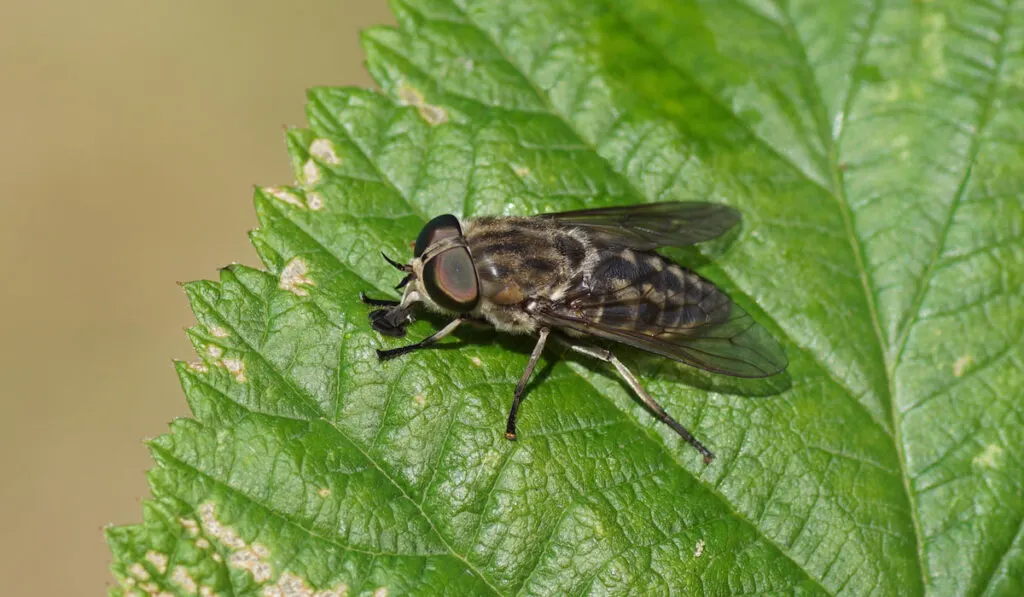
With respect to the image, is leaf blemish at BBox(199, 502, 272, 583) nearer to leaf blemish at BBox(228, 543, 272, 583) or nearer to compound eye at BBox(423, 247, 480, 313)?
leaf blemish at BBox(228, 543, 272, 583)

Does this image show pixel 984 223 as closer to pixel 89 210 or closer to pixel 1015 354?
pixel 1015 354

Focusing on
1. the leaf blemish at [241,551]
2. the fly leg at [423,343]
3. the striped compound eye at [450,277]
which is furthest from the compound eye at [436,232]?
the leaf blemish at [241,551]

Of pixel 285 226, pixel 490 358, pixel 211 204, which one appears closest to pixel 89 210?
pixel 211 204

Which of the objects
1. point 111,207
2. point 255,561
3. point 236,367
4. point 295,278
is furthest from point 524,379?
point 111,207

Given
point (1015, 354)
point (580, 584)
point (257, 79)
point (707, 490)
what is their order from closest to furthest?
point (580, 584) < point (707, 490) < point (1015, 354) < point (257, 79)

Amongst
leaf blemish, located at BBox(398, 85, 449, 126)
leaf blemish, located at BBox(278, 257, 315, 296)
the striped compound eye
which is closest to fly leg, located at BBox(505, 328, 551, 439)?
the striped compound eye

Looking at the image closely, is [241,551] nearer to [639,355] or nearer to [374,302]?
[374,302]

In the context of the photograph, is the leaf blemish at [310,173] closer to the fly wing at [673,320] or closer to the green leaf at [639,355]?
the green leaf at [639,355]
